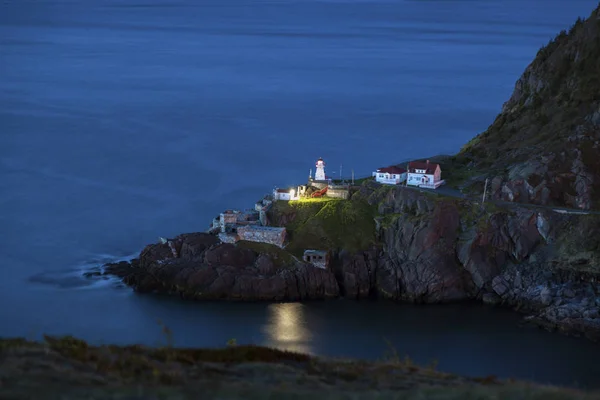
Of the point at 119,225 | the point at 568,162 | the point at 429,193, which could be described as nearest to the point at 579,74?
the point at 568,162

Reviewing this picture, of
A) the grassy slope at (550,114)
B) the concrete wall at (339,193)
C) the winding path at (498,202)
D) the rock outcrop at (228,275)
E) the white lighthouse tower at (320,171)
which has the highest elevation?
the grassy slope at (550,114)

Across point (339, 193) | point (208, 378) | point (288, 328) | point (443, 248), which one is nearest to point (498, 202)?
point (443, 248)

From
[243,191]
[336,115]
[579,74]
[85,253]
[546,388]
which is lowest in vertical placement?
[546,388]

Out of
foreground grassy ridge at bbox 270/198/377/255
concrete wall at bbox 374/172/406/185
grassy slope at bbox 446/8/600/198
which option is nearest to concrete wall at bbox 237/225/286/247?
foreground grassy ridge at bbox 270/198/377/255

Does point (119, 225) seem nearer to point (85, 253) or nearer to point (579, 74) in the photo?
point (85, 253)

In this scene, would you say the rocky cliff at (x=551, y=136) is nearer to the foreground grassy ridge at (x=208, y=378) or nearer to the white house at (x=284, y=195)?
the white house at (x=284, y=195)

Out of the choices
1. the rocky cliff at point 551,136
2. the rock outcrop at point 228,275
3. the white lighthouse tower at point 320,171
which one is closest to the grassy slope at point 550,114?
the rocky cliff at point 551,136

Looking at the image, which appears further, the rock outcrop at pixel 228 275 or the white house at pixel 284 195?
the white house at pixel 284 195
